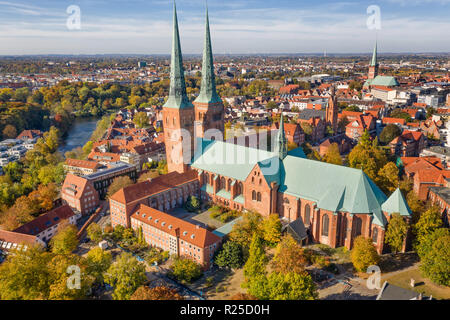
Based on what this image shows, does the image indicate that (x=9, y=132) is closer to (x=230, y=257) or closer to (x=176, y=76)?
(x=176, y=76)

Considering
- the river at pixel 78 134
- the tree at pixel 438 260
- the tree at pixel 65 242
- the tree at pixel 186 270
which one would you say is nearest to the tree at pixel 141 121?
the river at pixel 78 134

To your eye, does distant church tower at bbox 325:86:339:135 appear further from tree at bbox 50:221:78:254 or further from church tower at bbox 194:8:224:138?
tree at bbox 50:221:78:254

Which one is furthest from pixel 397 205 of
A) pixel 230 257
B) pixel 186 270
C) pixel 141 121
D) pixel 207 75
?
pixel 141 121

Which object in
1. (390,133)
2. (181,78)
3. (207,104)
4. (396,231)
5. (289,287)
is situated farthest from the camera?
(390,133)

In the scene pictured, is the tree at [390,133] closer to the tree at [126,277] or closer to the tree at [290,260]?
the tree at [290,260]
